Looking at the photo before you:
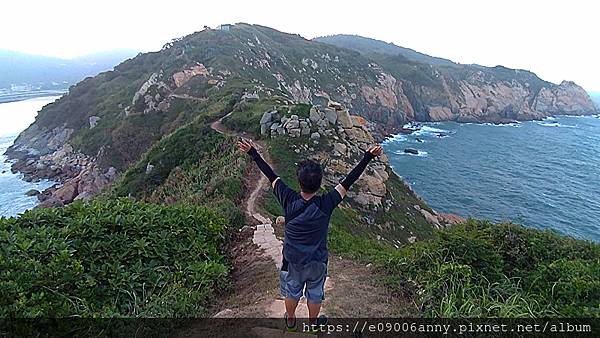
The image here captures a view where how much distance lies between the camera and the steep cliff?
39.3 meters

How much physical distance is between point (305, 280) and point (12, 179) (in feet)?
167

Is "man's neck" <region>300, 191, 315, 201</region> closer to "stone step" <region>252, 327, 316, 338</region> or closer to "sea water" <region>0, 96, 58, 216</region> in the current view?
"stone step" <region>252, 327, 316, 338</region>

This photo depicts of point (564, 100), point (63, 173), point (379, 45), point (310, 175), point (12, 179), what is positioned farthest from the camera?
point (379, 45)

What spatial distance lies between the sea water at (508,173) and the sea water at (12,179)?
3649 cm

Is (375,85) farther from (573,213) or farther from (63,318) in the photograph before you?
(63,318)

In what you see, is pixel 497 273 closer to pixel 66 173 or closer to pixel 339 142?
pixel 339 142

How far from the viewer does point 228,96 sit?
119ft

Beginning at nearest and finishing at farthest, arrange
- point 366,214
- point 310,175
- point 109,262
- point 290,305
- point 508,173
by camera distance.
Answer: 1. point 310,175
2. point 290,305
3. point 109,262
4. point 366,214
5. point 508,173

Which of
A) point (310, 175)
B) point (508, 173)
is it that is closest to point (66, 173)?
point (310, 175)

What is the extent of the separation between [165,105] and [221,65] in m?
12.0

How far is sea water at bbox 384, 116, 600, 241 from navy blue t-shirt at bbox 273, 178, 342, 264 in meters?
21.7

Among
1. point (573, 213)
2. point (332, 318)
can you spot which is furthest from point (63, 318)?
point (573, 213)

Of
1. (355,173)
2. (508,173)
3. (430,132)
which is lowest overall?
(508,173)

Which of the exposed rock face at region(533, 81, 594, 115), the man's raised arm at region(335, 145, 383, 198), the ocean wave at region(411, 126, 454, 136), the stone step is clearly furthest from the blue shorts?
the exposed rock face at region(533, 81, 594, 115)
